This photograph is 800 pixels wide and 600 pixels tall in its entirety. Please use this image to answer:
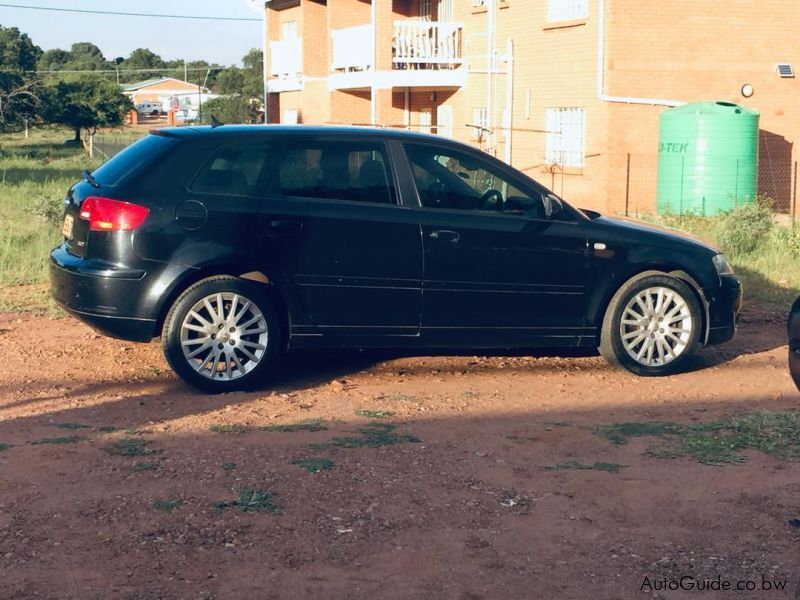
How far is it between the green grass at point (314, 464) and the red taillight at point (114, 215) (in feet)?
7.92

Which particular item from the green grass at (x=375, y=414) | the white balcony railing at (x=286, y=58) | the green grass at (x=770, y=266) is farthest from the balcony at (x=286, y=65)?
the green grass at (x=375, y=414)

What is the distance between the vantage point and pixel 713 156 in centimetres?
2016

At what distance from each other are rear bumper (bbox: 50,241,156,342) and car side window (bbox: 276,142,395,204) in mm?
1215

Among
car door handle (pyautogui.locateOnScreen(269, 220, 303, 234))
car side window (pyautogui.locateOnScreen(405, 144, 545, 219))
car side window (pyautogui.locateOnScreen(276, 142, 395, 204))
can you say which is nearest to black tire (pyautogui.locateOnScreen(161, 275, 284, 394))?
car door handle (pyautogui.locateOnScreen(269, 220, 303, 234))

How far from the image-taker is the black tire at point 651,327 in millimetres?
8906

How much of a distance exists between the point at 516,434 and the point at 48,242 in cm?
845

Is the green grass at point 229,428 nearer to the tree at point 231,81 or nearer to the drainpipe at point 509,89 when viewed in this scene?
the drainpipe at point 509,89

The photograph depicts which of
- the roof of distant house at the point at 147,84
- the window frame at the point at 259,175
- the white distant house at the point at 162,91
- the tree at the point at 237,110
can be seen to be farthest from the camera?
the roof of distant house at the point at 147,84

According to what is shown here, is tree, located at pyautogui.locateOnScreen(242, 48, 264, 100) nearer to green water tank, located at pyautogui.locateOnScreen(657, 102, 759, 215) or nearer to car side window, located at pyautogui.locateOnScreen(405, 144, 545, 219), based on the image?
green water tank, located at pyautogui.locateOnScreen(657, 102, 759, 215)

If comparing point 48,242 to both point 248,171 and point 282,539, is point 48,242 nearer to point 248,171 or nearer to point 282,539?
point 248,171

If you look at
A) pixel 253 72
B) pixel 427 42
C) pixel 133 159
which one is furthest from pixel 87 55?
pixel 133 159

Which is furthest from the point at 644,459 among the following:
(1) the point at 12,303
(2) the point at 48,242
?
(2) the point at 48,242

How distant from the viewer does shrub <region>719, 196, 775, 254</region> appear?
15.1m

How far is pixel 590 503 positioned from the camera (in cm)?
580
